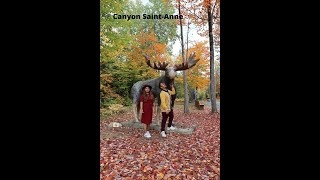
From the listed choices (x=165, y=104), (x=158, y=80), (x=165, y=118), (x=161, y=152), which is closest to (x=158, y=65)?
(x=158, y=80)

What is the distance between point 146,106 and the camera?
385cm

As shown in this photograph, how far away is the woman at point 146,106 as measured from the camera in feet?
12.1

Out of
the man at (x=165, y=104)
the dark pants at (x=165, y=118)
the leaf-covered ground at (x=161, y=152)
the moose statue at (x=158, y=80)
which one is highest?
the moose statue at (x=158, y=80)

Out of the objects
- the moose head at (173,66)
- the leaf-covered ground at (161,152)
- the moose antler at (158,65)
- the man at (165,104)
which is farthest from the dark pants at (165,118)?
the moose antler at (158,65)

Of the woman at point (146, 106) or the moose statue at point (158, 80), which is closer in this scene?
the moose statue at point (158, 80)

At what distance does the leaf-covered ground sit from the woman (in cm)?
16

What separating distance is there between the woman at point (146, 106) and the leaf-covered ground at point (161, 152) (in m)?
0.16

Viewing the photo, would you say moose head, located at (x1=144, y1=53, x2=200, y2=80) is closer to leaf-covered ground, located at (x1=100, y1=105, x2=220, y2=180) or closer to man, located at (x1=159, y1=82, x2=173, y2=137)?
man, located at (x1=159, y1=82, x2=173, y2=137)

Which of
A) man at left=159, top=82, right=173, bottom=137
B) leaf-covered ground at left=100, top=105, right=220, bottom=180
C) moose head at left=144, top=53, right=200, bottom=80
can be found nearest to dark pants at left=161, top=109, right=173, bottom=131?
man at left=159, top=82, right=173, bottom=137

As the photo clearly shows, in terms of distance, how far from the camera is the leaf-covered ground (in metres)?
3.09

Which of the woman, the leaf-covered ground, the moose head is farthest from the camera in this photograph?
the woman

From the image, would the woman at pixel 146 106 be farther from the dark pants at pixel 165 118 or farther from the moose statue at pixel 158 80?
the dark pants at pixel 165 118
